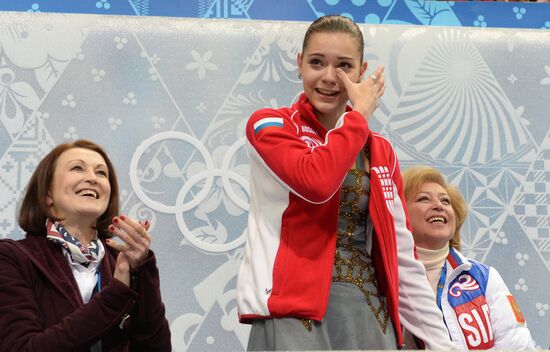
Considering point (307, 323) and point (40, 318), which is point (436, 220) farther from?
point (40, 318)

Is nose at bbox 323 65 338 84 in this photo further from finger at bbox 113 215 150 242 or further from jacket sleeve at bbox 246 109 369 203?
finger at bbox 113 215 150 242

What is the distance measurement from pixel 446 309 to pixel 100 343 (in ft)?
3.96

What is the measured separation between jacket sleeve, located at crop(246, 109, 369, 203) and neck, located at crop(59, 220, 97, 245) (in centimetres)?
70

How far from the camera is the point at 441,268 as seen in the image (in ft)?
9.99

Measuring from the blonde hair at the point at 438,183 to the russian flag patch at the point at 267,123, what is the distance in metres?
1.22

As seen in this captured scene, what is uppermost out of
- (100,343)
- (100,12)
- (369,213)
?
(100,12)

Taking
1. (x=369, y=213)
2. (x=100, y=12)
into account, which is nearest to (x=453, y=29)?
(x=100, y=12)

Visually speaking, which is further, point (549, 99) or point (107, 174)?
point (549, 99)

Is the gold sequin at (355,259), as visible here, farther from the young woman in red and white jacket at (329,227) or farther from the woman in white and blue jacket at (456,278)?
the woman in white and blue jacket at (456,278)

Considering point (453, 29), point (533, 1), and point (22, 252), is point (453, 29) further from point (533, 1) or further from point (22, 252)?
point (22, 252)

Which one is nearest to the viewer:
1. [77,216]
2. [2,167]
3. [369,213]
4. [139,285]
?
[369,213]

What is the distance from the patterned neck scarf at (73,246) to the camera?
7.86ft

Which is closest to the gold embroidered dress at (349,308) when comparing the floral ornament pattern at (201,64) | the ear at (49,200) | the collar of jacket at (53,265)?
the collar of jacket at (53,265)

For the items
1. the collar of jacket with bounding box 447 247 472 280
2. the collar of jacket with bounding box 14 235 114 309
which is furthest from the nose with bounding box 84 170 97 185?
the collar of jacket with bounding box 447 247 472 280
